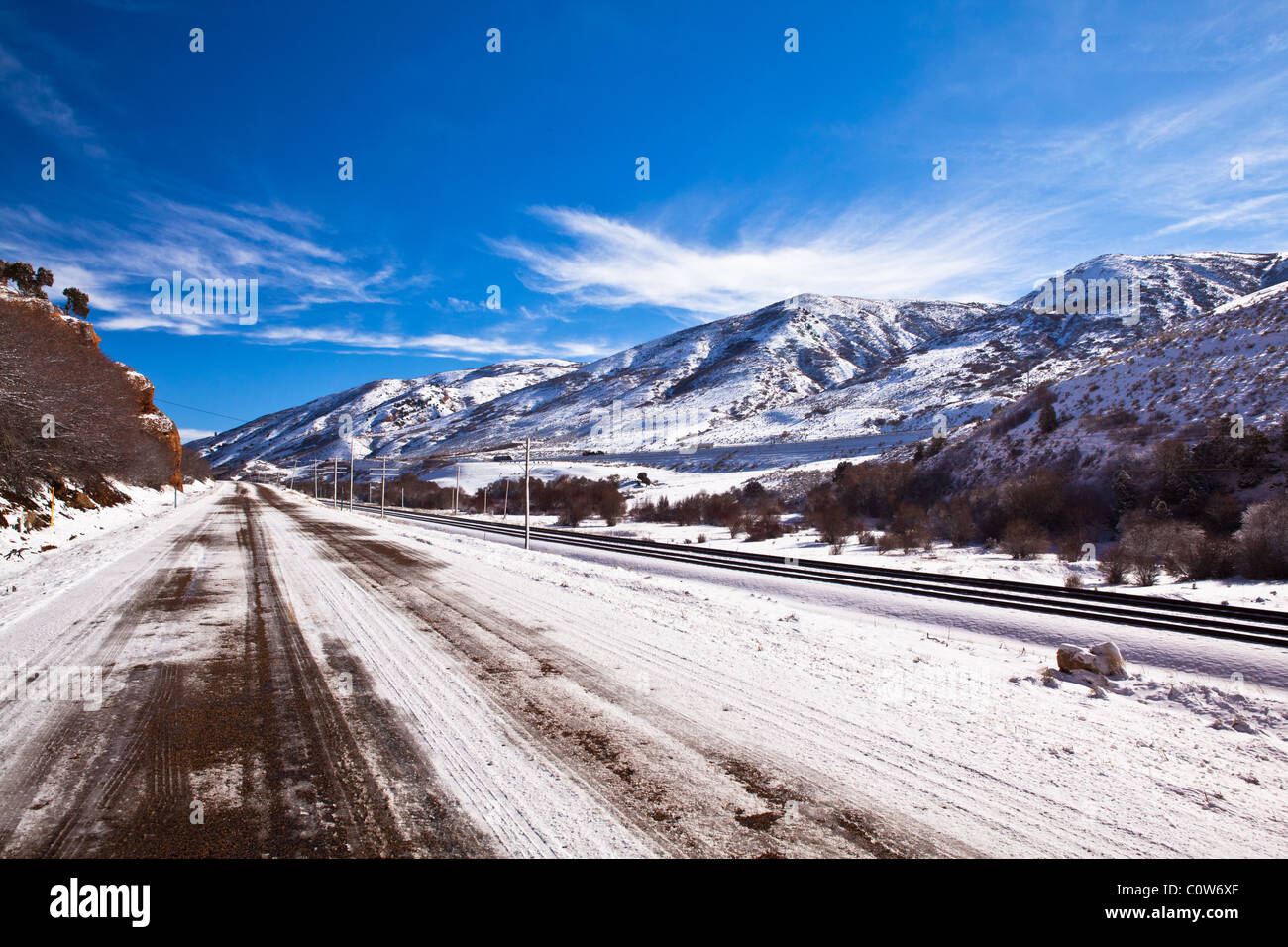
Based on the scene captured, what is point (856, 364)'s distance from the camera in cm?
14600

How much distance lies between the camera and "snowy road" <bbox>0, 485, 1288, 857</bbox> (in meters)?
3.49

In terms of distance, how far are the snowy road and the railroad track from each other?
47.5 inches

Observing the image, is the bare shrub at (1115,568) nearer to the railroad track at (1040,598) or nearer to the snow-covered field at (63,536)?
the railroad track at (1040,598)

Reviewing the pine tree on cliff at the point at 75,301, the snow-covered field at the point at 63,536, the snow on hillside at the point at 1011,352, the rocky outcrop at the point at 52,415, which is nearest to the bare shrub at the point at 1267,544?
the snow-covered field at the point at 63,536

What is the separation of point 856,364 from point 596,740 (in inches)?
6074

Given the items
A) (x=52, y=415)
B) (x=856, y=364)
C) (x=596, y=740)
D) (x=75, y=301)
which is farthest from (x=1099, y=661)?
(x=856, y=364)

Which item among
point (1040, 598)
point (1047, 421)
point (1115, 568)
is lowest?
point (1040, 598)

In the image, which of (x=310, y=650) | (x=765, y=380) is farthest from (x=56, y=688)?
(x=765, y=380)

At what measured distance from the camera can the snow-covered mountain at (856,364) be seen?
84.4m

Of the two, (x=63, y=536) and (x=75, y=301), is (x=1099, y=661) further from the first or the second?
(x=75, y=301)

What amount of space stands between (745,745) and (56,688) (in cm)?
657

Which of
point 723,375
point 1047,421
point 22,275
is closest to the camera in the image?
point 1047,421

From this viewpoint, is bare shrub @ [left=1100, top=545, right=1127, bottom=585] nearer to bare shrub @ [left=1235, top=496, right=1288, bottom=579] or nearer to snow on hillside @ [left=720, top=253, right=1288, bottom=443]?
bare shrub @ [left=1235, top=496, right=1288, bottom=579]

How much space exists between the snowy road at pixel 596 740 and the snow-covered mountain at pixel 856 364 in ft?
139
